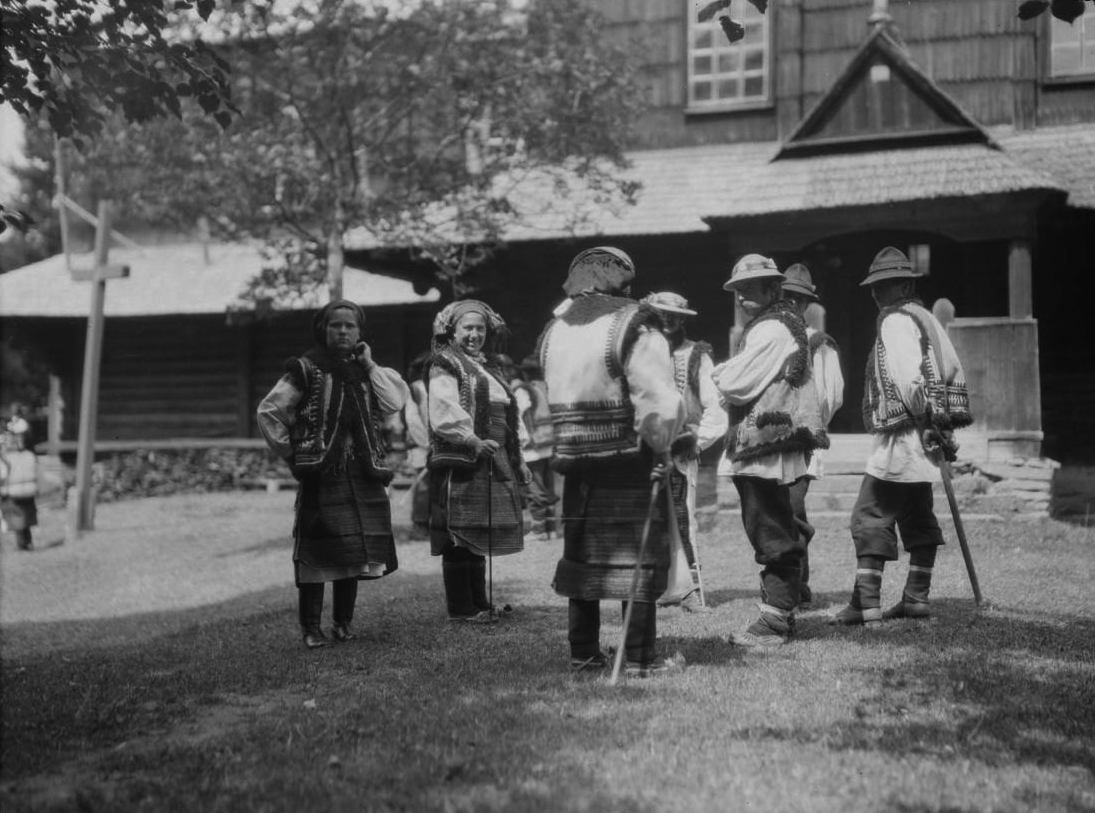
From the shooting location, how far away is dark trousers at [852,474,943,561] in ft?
22.1

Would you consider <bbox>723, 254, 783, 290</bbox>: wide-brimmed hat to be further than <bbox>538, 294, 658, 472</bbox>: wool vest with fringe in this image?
Yes

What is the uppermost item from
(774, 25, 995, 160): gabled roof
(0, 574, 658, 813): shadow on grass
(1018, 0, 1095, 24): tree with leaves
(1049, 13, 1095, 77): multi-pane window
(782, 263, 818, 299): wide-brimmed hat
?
(1049, 13, 1095, 77): multi-pane window

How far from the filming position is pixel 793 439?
246 inches

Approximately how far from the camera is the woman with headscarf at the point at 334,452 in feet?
21.7

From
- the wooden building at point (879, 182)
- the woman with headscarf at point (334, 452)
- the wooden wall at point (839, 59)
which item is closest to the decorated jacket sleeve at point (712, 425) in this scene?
the woman with headscarf at point (334, 452)

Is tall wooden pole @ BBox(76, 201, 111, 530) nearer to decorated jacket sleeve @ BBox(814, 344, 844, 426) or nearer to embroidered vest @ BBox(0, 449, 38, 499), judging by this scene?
embroidered vest @ BBox(0, 449, 38, 499)

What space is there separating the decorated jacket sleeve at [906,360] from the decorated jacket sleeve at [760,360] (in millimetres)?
885

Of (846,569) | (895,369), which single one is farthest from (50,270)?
(895,369)

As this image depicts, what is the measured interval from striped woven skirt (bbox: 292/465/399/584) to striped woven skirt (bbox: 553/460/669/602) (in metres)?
1.59

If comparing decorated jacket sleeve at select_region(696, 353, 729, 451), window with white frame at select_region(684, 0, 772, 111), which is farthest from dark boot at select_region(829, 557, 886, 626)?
window with white frame at select_region(684, 0, 772, 111)

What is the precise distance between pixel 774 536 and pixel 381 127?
9387 mm

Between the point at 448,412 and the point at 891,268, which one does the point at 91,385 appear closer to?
the point at 448,412

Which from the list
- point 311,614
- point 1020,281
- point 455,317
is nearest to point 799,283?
point 455,317

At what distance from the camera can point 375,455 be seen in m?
6.80
